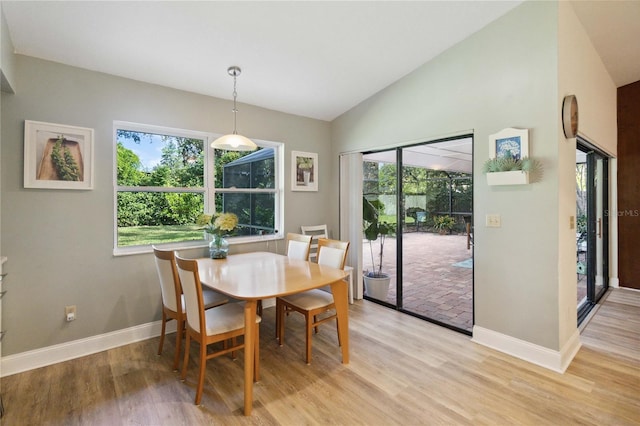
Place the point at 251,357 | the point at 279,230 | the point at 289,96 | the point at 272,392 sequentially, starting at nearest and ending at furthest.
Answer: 1. the point at 251,357
2. the point at 272,392
3. the point at 289,96
4. the point at 279,230

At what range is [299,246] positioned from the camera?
134 inches

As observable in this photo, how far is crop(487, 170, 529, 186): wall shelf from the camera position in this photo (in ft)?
8.17

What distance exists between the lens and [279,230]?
4.09 metres

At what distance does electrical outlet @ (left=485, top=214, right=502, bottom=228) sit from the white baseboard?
3.21ft

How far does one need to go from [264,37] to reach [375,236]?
2.70 m

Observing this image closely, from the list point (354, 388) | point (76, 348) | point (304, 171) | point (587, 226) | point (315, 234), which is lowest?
point (354, 388)

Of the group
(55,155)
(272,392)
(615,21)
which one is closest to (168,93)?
(55,155)

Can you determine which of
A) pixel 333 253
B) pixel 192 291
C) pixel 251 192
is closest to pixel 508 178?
pixel 333 253

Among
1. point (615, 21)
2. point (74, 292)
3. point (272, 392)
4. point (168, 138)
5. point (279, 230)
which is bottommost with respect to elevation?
point (272, 392)

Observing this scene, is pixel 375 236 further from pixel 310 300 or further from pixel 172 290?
pixel 172 290

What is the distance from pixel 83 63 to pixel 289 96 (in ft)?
6.42

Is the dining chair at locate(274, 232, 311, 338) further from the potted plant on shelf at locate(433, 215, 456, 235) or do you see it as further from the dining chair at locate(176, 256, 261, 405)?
the potted plant on shelf at locate(433, 215, 456, 235)

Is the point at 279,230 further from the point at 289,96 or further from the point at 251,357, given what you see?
the point at 251,357

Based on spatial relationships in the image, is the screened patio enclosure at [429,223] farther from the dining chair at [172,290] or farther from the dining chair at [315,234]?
the dining chair at [172,290]
